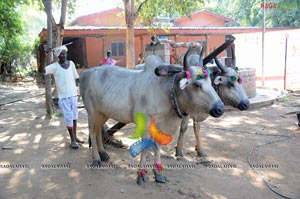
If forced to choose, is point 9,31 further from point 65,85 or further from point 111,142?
point 111,142

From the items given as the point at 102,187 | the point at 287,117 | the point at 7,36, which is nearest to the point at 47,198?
the point at 102,187

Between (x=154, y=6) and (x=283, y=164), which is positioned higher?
(x=154, y=6)

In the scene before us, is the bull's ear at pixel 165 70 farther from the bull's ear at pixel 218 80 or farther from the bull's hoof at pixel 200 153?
the bull's hoof at pixel 200 153

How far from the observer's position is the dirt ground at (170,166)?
3.83m

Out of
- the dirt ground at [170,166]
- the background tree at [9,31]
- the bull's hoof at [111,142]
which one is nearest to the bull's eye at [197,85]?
the dirt ground at [170,166]

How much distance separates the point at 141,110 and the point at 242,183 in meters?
1.64

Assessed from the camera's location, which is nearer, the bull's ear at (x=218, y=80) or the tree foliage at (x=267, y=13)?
the bull's ear at (x=218, y=80)

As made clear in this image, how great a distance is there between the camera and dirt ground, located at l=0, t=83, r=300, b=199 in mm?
3828

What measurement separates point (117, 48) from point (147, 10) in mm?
5134

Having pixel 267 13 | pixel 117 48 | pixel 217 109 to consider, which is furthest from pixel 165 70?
pixel 267 13

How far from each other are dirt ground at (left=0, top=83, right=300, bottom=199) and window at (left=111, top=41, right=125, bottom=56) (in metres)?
11.4

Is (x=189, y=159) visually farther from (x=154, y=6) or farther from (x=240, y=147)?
(x=154, y=6)

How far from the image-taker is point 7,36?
18141 mm

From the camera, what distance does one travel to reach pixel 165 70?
3.64 meters
